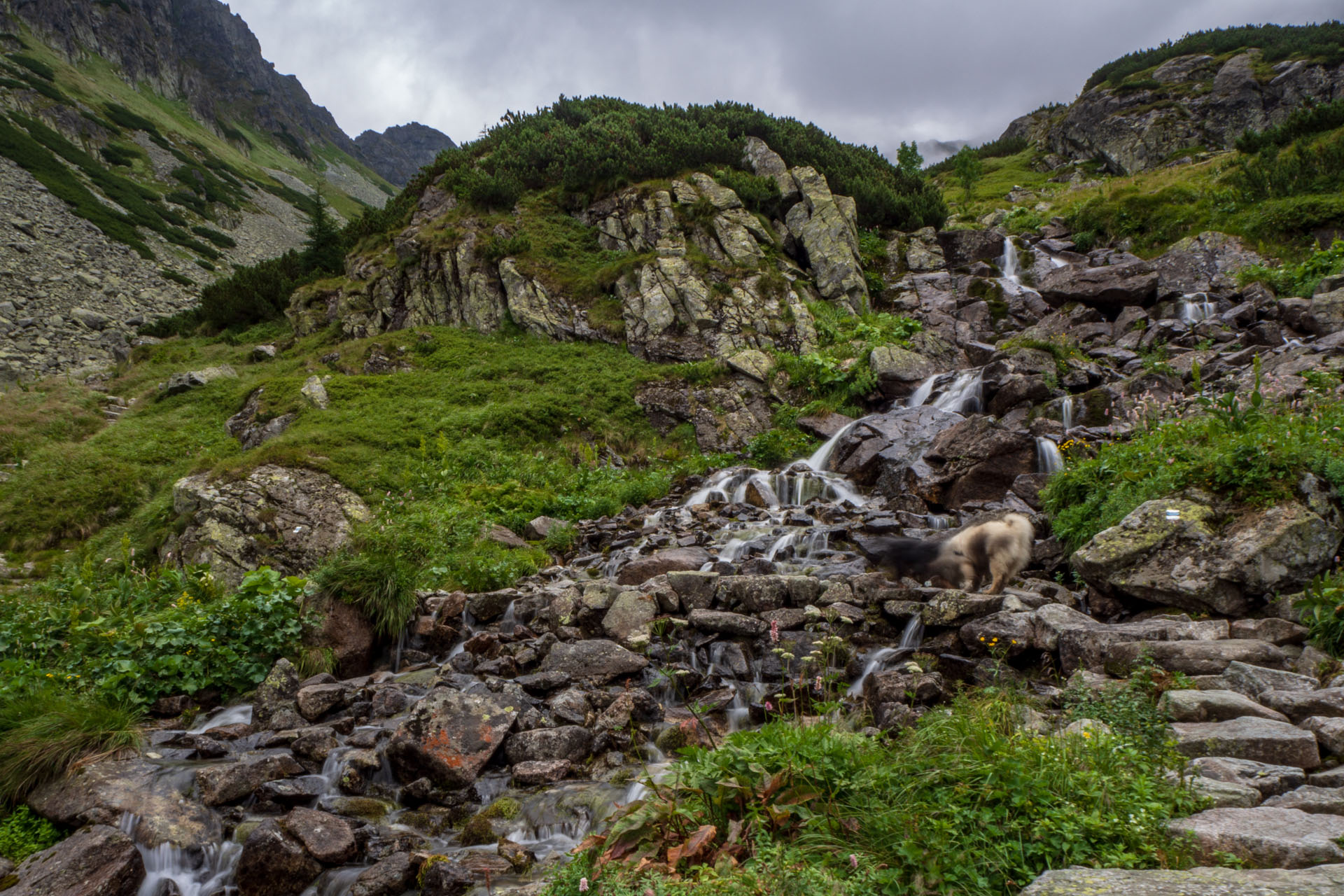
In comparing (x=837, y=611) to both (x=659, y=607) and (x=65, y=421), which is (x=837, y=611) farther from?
(x=65, y=421)

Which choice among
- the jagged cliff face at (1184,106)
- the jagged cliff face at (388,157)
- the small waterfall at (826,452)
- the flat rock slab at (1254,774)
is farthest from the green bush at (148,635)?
the jagged cliff face at (388,157)

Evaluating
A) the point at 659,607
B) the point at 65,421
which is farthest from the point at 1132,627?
the point at 65,421

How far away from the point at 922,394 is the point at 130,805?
18.4 meters

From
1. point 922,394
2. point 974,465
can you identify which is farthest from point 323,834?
point 922,394

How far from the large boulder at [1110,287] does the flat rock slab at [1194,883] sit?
70.4 feet

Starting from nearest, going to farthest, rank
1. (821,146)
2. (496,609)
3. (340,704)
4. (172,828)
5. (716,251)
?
(172,828)
(340,704)
(496,609)
(716,251)
(821,146)

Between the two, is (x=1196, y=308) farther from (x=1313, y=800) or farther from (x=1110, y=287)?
(x=1313, y=800)

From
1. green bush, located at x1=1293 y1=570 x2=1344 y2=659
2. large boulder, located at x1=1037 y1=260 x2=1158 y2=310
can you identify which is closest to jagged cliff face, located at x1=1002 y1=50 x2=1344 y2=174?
large boulder, located at x1=1037 y1=260 x2=1158 y2=310

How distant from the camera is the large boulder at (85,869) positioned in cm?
419

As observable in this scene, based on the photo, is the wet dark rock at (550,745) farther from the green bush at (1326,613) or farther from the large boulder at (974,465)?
the large boulder at (974,465)

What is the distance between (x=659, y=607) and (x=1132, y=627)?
5.46 meters

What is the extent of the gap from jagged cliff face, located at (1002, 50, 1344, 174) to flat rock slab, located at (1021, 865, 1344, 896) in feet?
167

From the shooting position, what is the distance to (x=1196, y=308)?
18094 mm

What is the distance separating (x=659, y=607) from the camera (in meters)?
8.93
